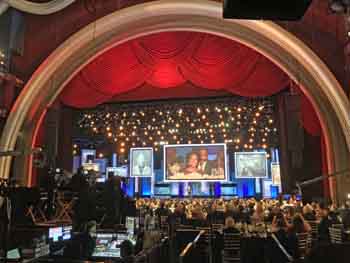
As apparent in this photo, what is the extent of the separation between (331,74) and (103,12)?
6230 millimetres

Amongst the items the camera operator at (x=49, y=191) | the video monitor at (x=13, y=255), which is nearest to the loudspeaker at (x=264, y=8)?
the video monitor at (x=13, y=255)

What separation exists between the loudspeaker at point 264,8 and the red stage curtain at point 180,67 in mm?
7881

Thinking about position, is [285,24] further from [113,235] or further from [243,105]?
[113,235]

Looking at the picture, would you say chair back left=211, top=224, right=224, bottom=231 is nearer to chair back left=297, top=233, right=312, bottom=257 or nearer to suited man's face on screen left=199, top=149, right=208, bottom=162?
chair back left=297, top=233, right=312, bottom=257

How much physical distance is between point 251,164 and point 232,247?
7844 mm

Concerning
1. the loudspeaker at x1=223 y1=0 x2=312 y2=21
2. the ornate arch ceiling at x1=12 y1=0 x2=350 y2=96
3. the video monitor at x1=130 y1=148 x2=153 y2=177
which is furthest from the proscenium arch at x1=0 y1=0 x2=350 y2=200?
the loudspeaker at x1=223 y1=0 x2=312 y2=21

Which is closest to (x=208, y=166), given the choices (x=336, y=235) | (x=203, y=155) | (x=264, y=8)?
(x=203, y=155)

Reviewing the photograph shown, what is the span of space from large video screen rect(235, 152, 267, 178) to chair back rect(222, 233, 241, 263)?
749cm

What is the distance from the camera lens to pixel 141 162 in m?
14.6

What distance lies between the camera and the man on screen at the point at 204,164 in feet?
43.5

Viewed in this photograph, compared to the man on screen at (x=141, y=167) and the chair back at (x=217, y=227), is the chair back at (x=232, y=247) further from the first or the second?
the man on screen at (x=141, y=167)

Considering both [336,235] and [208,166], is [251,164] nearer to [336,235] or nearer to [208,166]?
[208,166]

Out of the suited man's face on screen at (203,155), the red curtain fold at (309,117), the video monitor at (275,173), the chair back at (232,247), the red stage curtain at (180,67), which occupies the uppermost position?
the red stage curtain at (180,67)

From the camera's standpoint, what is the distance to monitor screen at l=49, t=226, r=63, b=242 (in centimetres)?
459
